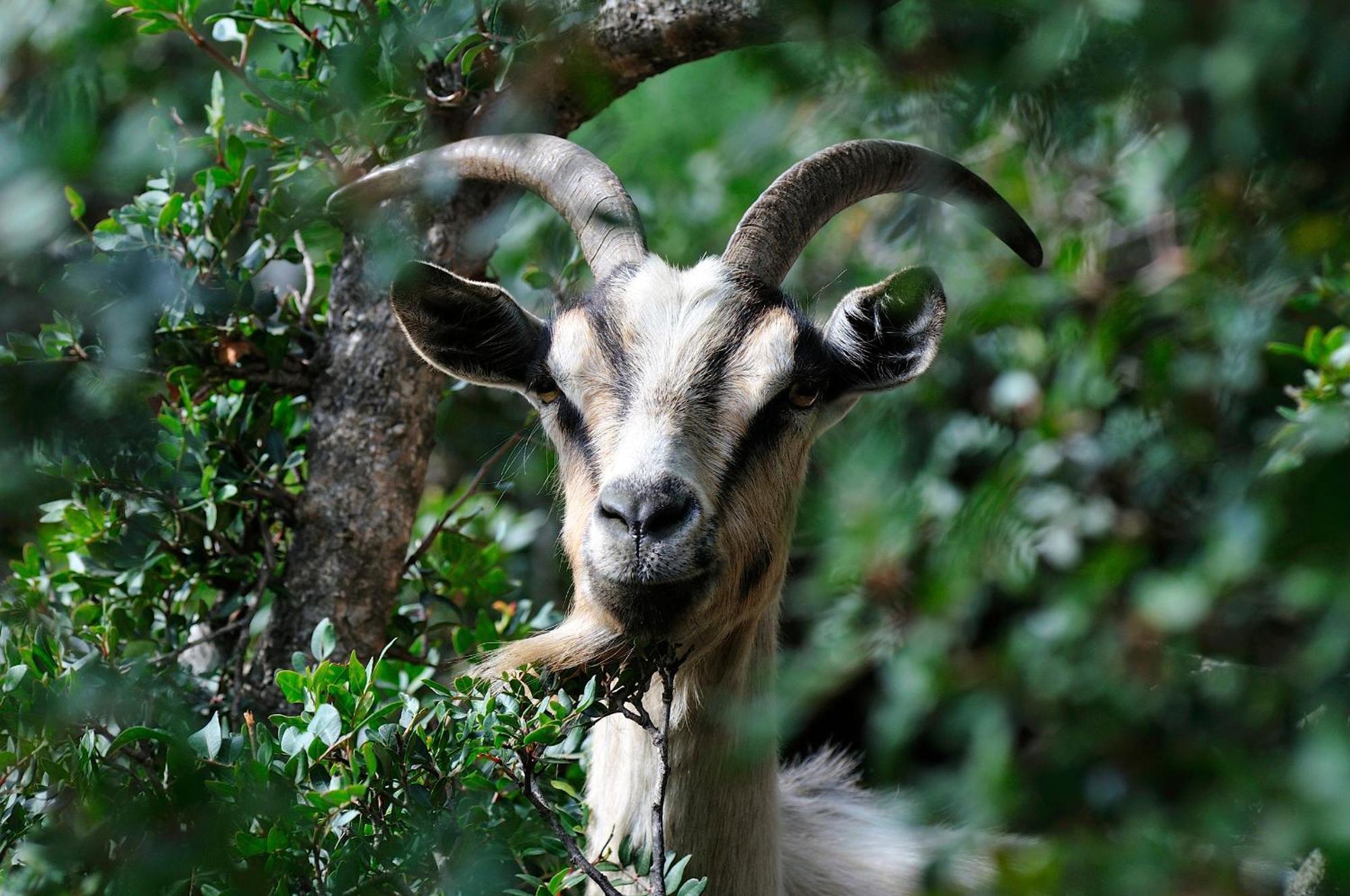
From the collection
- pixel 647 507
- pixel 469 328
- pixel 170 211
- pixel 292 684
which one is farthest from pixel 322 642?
pixel 170 211

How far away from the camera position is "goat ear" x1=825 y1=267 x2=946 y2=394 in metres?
3.68

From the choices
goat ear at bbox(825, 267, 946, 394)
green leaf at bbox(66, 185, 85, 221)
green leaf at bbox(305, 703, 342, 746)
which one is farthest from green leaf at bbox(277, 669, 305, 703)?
goat ear at bbox(825, 267, 946, 394)

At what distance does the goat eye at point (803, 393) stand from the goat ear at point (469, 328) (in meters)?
0.84

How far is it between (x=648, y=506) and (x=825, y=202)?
1.41 m

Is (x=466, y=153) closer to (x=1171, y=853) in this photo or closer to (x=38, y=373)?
(x=38, y=373)

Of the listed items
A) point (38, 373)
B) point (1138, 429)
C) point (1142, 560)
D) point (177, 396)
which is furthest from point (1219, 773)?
point (177, 396)

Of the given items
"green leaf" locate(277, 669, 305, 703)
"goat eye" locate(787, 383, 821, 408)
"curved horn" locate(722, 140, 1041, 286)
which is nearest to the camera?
"green leaf" locate(277, 669, 305, 703)

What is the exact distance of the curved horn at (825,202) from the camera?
3.76 metres

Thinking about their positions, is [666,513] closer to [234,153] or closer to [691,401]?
[691,401]

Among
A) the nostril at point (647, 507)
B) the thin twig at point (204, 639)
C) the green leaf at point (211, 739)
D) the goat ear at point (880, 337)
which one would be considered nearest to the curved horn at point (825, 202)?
the goat ear at point (880, 337)

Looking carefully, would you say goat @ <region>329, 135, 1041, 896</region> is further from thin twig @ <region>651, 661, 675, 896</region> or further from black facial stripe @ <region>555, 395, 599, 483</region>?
thin twig @ <region>651, 661, 675, 896</region>

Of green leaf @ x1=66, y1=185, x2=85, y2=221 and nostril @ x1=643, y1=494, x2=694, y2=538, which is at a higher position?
green leaf @ x1=66, y1=185, x2=85, y2=221

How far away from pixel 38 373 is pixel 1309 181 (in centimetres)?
171

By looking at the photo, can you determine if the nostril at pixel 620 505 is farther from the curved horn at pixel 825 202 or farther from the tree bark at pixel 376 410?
the tree bark at pixel 376 410
